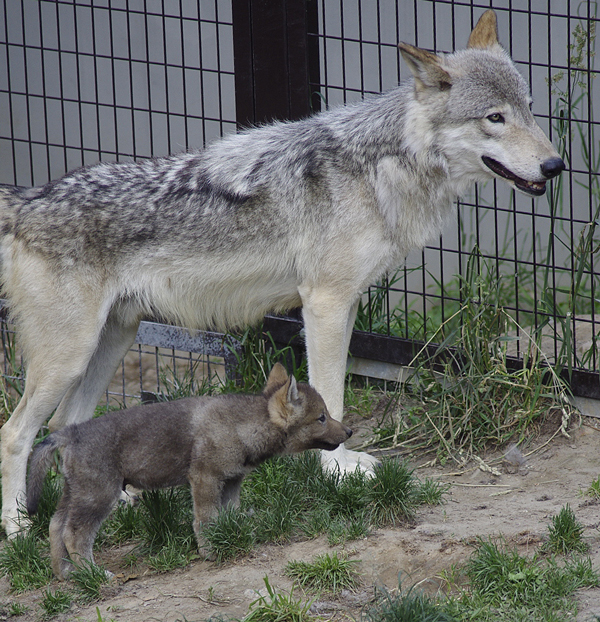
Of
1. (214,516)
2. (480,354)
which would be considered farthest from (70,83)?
(214,516)

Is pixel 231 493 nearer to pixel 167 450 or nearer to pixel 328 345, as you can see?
pixel 167 450

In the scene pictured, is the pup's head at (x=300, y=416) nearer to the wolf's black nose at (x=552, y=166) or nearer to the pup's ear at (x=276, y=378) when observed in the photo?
the pup's ear at (x=276, y=378)

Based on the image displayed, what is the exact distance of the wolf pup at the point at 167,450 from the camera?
447cm

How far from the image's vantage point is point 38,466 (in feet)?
15.0

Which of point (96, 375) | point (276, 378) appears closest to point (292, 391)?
point (276, 378)

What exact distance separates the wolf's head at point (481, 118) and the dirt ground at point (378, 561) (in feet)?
5.85

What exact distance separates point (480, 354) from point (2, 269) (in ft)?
10.3

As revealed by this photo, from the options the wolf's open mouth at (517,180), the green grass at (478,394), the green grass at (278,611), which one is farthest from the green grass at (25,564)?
the wolf's open mouth at (517,180)

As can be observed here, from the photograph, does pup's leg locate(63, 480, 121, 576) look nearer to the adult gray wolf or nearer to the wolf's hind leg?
the adult gray wolf

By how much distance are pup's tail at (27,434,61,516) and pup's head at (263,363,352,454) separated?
1128 mm

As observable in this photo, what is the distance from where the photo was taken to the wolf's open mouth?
5.01 m

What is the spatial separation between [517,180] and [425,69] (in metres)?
0.82

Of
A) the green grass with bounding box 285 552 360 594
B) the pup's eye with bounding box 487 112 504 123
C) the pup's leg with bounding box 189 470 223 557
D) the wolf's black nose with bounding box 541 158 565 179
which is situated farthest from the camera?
the pup's eye with bounding box 487 112 504 123

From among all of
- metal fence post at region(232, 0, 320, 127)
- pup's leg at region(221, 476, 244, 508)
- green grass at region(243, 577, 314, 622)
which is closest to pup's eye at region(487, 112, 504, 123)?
metal fence post at region(232, 0, 320, 127)
